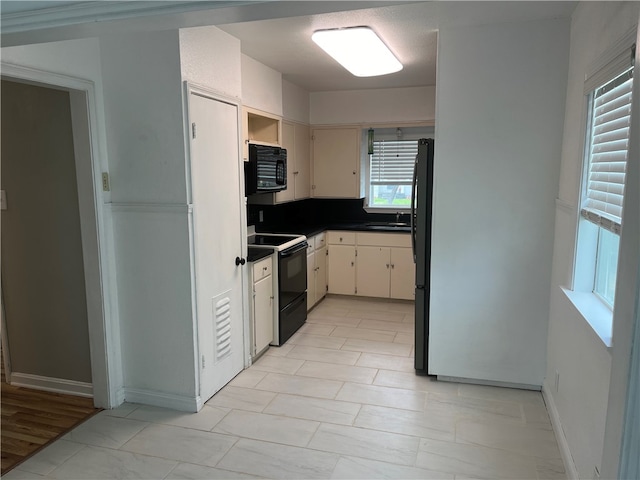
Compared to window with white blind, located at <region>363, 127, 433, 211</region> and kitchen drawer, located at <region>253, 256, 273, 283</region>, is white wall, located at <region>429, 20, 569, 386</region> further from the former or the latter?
window with white blind, located at <region>363, 127, 433, 211</region>

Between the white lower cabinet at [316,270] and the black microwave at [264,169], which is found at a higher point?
the black microwave at [264,169]

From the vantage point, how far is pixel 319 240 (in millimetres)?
5195

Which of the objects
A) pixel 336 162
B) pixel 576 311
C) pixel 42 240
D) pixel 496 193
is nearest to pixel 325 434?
pixel 576 311

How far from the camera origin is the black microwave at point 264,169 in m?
3.93

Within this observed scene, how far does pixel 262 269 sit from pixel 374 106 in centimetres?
265

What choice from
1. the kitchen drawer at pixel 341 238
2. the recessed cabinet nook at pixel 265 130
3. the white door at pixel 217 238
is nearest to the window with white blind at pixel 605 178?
the white door at pixel 217 238

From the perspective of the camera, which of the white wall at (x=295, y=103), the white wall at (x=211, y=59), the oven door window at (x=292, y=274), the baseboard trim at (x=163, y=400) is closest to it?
the white wall at (x=211, y=59)

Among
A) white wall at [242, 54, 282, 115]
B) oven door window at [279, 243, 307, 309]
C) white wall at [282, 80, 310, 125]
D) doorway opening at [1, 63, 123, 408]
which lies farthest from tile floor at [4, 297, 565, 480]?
white wall at [282, 80, 310, 125]

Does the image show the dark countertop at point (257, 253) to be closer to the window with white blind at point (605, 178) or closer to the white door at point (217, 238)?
the white door at point (217, 238)

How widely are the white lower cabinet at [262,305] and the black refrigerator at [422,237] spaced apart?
4.01 feet

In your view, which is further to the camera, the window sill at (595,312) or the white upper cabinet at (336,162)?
the white upper cabinet at (336,162)

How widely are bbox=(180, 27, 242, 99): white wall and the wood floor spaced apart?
222 centimetres

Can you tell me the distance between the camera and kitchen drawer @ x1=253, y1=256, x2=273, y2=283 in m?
3.68

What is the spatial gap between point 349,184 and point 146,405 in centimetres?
339
